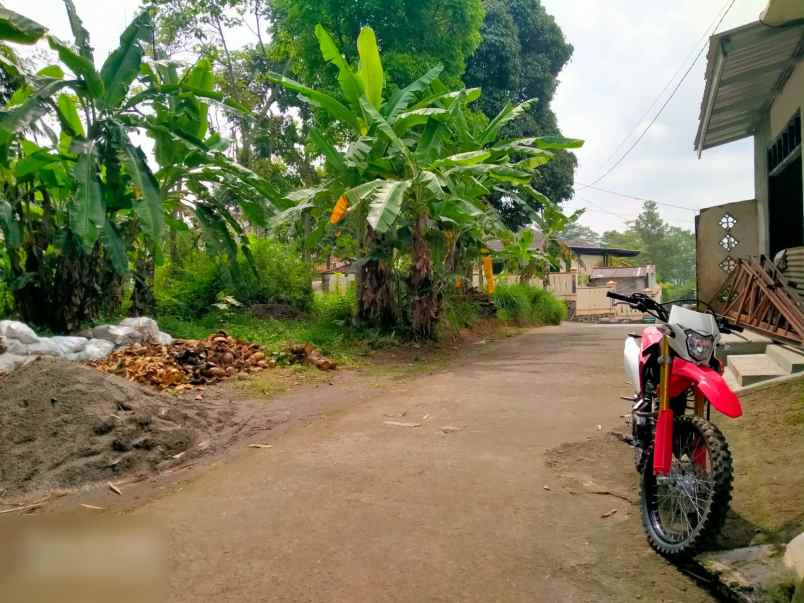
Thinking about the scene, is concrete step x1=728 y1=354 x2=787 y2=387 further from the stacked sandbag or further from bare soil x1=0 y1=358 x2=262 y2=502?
the stacked sandbag

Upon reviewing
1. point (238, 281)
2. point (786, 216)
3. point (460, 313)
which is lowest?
point (460, 313)

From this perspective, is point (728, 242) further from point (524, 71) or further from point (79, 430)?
point (524, 71)

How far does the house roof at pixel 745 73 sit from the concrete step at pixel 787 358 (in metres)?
2.94

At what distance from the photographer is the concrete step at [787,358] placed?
5.27 metres

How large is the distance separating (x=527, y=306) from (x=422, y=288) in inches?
338

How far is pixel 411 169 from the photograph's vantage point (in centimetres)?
998

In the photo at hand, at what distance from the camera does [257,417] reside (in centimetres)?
579

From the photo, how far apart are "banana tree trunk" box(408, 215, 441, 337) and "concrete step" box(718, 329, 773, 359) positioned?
519 centimetres

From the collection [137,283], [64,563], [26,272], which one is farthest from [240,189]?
[64,563]

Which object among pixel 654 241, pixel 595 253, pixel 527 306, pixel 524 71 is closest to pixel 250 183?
pixel 527 306

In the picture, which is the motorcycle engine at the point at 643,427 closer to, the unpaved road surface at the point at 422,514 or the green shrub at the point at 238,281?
the unpaved road surface at the point at 422,514

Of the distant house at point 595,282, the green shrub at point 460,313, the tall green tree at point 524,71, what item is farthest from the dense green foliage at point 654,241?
the green shrub at point 460,313

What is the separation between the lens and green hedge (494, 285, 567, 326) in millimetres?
18000

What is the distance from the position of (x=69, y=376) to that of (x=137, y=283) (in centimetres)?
568
